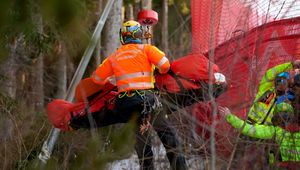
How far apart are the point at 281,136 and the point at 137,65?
1913 millimetres

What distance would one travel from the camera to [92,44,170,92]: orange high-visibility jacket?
698cm

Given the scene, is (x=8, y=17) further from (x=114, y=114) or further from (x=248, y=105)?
(x=114, y=114)

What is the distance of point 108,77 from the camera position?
24.2ft

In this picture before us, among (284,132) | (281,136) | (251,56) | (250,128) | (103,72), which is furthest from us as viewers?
(103,72)

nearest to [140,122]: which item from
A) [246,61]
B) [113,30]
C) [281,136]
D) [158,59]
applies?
[158,59]

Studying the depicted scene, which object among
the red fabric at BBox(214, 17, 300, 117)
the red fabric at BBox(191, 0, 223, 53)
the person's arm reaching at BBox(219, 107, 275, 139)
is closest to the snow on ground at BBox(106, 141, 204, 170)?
the person's arm reaching at BBox(219, 107, 275, 139)

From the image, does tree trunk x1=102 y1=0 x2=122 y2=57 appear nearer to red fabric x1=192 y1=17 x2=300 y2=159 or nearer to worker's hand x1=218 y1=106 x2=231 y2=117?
red fabric x1=192 y1=17 x2=300 y2=159

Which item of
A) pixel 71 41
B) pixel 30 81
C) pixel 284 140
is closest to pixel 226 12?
pixel 284 140

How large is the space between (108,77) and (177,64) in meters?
0.79

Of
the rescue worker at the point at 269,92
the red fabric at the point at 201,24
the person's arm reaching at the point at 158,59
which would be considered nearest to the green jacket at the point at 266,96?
the rescue worker at the point at 269,92

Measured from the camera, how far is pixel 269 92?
6.70 m

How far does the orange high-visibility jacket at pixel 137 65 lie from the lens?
6.98 metres

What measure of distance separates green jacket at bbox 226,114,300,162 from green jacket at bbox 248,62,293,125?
184 millimetres

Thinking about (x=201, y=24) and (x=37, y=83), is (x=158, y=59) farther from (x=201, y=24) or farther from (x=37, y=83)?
(x=37, y=83)
